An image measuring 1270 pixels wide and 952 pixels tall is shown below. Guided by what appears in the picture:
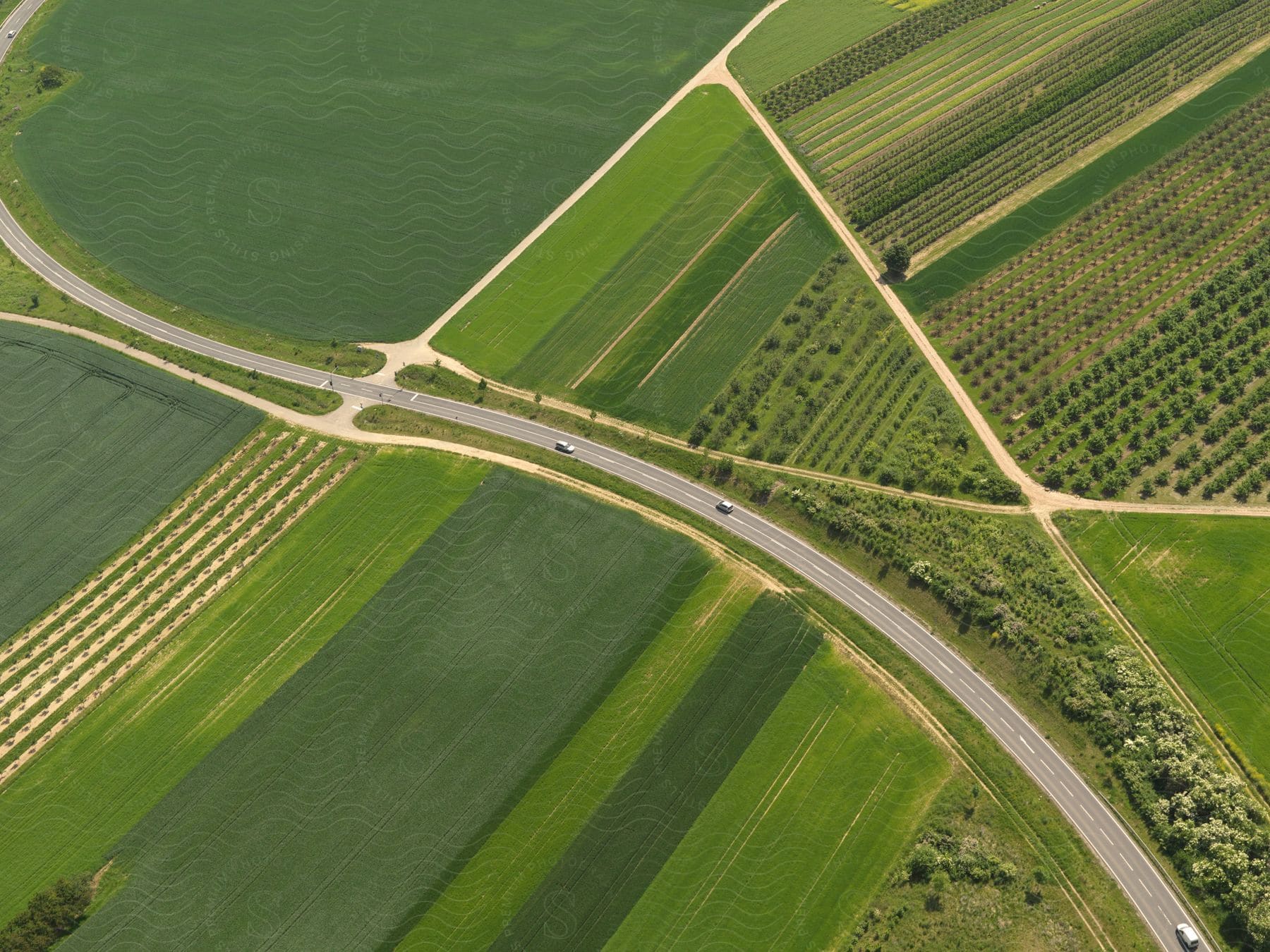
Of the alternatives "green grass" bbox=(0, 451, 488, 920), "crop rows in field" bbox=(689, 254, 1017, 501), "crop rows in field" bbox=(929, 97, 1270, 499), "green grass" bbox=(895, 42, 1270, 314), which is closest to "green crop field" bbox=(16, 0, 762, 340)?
Result: "green grass" bbox=(0, 451, 488, 920)

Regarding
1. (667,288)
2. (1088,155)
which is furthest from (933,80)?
(667,288)

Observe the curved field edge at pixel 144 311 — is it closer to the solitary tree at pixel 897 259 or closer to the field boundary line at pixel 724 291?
the field boundary line at pixel 724 291

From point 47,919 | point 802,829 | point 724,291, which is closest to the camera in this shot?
point 47,919

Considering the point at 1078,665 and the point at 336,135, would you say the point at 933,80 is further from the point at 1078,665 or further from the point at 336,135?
the point at 1078,665

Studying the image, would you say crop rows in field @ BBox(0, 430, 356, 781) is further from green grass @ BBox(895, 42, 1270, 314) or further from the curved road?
green grass @ BBox(895, 42, 1270, 314)

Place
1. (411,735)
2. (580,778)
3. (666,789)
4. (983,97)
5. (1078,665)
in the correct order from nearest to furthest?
(666,789) < (580,778) < (411,735) < (1078,665) < (983,97)

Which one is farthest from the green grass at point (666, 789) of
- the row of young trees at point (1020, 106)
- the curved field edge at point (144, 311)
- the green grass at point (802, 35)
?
the green grass at point (802, 35)

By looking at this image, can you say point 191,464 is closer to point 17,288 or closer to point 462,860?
point 17,288
